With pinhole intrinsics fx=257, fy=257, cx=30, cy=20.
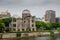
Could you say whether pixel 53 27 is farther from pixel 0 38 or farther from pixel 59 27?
pixel 0 38

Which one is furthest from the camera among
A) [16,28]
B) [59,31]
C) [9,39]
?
[59,31]

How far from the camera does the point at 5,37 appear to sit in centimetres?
3572

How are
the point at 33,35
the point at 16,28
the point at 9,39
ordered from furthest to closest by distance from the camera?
the point at 16,28, the point at 33,35, the point at 9,39

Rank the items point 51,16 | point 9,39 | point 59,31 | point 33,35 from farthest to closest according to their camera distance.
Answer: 1. point 51,16
2. point 59,31
3. point 33,35
4. point 9,39

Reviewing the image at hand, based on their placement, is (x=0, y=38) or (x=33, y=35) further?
(x=33, y=35)

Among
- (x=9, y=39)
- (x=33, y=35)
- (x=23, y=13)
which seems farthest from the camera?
(x=23, y=13)

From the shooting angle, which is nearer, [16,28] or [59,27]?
[16,28]

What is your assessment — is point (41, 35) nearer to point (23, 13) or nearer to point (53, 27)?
point (53, 27)

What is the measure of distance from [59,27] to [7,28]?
44.8ft

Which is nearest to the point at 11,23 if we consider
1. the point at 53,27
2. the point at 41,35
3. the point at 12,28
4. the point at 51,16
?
the point at 12,28

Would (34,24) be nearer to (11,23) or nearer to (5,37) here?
(11,23)

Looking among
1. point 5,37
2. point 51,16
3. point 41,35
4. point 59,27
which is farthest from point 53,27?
point 51,16

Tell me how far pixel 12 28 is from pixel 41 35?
23.5 feet

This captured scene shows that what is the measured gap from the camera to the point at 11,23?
48.2 meters
